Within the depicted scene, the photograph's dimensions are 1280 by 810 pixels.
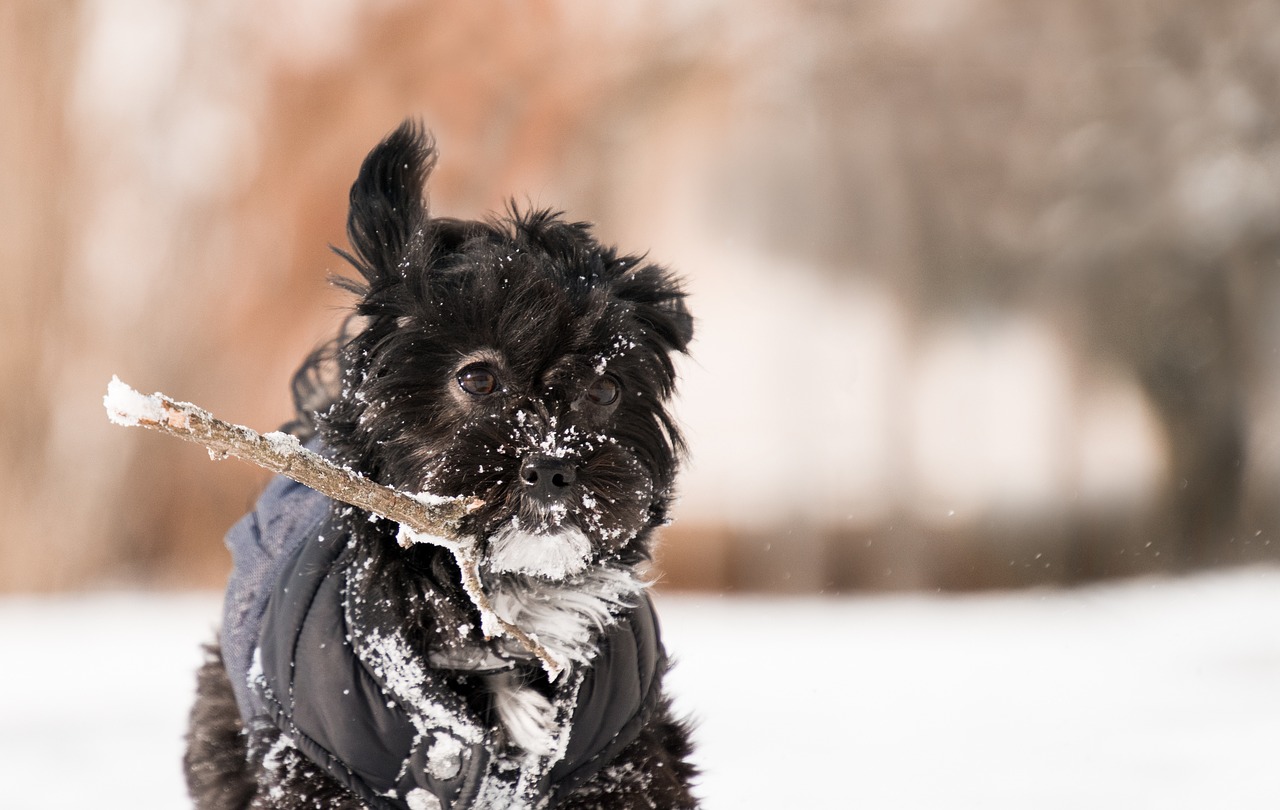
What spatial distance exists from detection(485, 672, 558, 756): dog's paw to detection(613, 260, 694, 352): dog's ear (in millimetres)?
781

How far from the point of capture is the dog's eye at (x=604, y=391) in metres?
2.11

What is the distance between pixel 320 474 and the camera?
65.1 inches

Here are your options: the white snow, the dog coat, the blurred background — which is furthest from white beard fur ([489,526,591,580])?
the blurred background

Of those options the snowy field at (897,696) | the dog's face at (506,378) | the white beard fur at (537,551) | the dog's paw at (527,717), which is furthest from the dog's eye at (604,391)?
the snowy field at (897,696)

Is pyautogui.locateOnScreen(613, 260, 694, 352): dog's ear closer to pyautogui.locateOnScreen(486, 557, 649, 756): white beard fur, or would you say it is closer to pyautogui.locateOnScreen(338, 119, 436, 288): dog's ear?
pyautogui.locateOnScreen(338, 119, 436, 288): dog's ear

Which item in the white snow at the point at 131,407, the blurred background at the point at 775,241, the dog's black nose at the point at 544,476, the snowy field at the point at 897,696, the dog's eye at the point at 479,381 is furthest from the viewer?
the blurred background at the point at 775,241

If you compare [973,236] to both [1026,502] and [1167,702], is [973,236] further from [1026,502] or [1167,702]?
[1167,702]

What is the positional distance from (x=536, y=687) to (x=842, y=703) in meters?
2.28

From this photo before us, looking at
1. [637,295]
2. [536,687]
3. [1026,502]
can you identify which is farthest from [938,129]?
[536,687]

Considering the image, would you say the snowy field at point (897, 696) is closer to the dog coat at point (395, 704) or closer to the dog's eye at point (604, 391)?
the dog coat at point (395, 704)

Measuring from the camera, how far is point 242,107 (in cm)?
595

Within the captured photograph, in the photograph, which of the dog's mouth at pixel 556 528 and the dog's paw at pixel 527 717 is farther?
the dog's paw at pixel 527 717

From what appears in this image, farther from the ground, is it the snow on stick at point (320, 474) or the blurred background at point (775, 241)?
the blurred background at point (775, 241)

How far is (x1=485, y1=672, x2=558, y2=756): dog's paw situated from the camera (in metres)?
2.10
